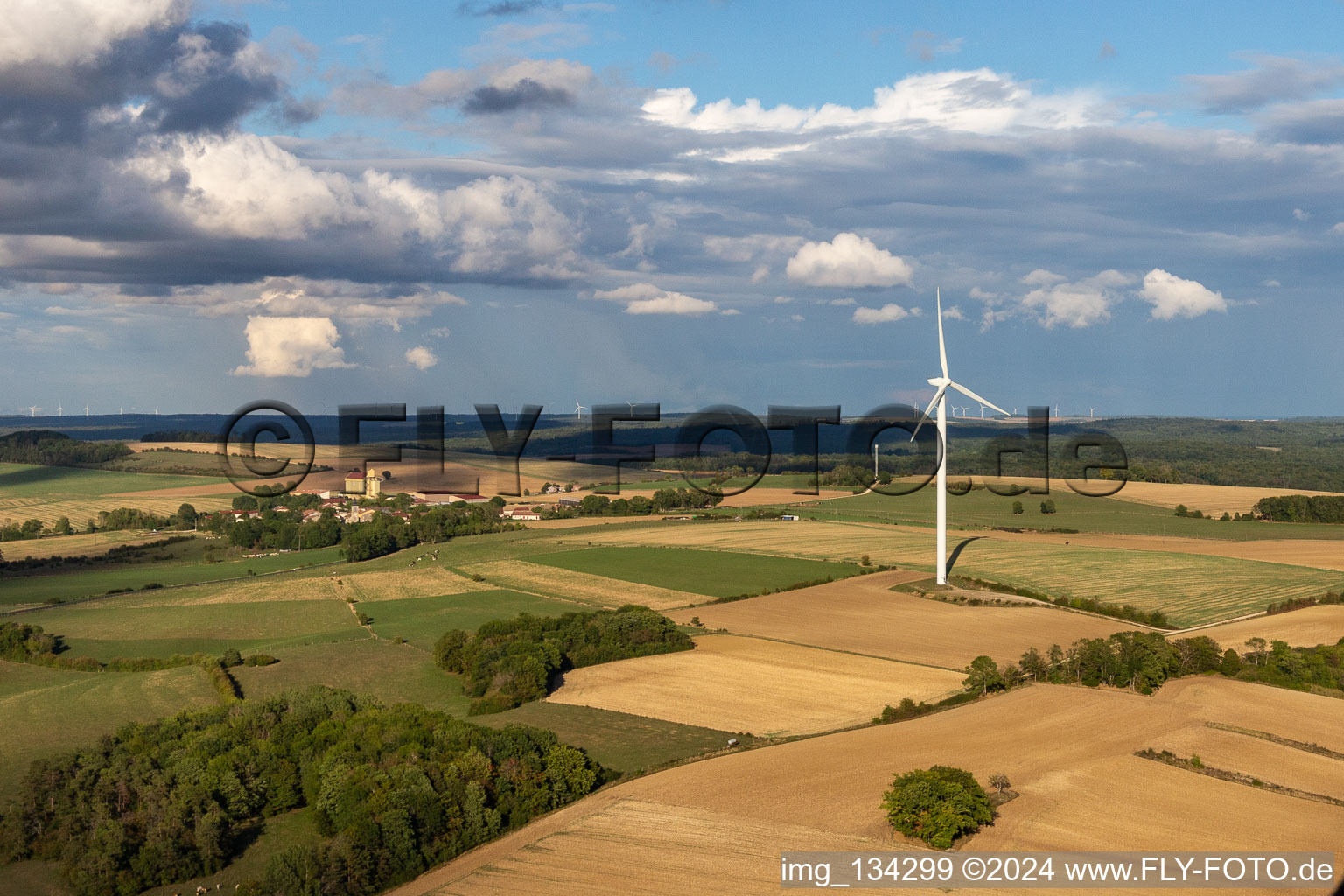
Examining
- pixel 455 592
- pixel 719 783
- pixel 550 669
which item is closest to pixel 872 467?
pixel 455 592

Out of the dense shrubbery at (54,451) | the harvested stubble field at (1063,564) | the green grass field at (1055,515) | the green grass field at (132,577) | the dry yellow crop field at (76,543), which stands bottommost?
the green grass field at (132,577)

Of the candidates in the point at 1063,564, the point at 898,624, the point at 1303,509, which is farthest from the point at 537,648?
the point at 1303,509

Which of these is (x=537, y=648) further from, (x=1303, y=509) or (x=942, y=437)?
(x=1303, y=509)

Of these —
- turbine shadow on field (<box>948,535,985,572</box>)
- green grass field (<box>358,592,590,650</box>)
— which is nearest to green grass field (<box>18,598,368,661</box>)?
green grass field (<box>358,592,590,650</box>)

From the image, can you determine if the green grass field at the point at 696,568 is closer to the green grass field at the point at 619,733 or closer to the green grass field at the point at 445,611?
the green grass field at the point at 445,611

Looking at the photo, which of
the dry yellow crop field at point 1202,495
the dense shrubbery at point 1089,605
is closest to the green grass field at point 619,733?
the dense shrubbery at point 1089,605

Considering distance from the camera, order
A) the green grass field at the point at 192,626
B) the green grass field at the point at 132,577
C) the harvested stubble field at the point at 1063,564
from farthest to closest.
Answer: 1. the green grass field at the point at 132,577
2. the harvested stubble field at the point at 1063,564
3. the green grass field at the point at 192,626
